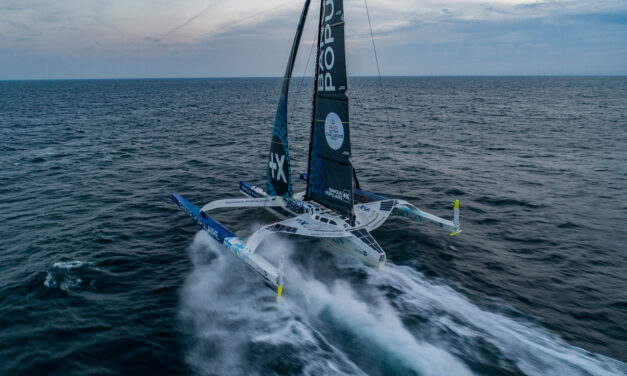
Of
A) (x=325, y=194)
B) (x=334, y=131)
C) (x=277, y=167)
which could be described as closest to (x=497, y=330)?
(x=325, y=194)

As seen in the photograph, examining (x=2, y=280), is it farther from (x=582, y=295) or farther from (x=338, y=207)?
(x=582, y=295)

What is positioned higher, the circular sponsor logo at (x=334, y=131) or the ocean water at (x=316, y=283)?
the circular sponsor logo at (x=334, y=131)

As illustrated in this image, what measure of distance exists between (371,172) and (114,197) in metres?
13.1

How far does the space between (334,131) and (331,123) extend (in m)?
0.24

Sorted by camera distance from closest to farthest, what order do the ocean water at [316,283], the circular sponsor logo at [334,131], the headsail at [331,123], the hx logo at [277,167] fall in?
1. the ocean water at [316,283]
2. the headsail at [331,123]
3. the circular sponsor logo at [334,131]
4. the hx logo at [277,167]

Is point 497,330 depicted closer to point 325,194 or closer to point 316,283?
point 316,283

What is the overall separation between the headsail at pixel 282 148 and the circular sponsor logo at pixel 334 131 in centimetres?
155

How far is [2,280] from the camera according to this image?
871cm

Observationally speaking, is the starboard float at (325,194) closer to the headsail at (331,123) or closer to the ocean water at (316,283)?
the headsail at (331,123)

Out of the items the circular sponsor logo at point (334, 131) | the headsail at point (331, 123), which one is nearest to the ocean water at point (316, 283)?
the headsail at point (331, 123)

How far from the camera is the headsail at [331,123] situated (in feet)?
28.6

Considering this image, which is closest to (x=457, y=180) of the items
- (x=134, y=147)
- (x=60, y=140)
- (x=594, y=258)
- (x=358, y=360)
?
(x=594, y=258)

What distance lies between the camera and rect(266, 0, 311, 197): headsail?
10072mm

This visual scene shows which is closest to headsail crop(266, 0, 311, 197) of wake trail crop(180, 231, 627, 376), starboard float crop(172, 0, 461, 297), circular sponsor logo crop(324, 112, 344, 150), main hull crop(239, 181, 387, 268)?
starboard float crop(172, 0, 461, 297)
